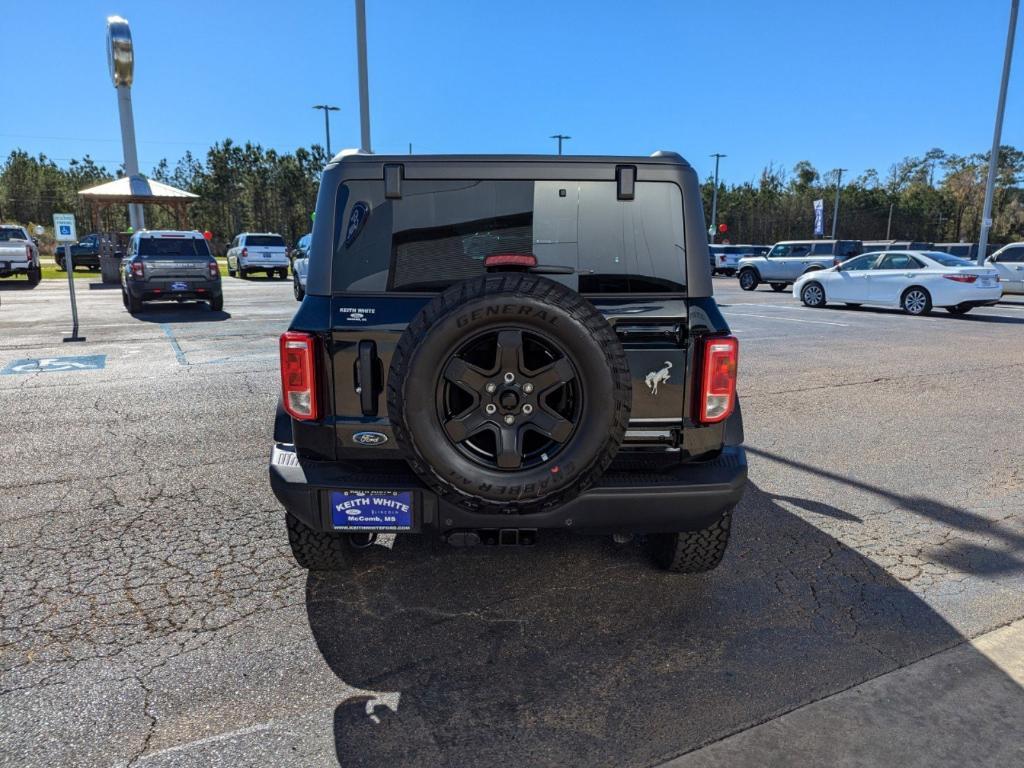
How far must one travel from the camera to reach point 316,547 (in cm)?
341

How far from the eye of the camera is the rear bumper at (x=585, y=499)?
2836 millimetres

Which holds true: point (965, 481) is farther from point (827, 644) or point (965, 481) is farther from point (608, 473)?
point (608, 473)

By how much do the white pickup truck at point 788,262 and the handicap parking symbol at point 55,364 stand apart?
75.8 ft

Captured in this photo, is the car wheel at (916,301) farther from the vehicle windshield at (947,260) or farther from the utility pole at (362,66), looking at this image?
the utility pole at (362,66)

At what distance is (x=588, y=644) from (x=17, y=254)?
26474 millimetres

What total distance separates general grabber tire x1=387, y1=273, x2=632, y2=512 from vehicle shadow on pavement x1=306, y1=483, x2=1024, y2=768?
697 millimetres

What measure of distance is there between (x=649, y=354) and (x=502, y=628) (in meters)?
1.35

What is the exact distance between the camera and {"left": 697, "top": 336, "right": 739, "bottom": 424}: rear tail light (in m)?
2.99

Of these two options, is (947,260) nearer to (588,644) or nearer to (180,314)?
(588,644)

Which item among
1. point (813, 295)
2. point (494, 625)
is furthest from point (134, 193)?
point (494, 625)

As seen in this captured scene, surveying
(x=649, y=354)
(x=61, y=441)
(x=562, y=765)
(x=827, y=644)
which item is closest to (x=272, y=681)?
(x=562, y=765)

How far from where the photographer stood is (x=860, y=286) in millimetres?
17547

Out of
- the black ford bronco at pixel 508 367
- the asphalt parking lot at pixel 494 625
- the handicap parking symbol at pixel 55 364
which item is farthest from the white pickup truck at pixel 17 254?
the black ford bronco at pixel 508 367

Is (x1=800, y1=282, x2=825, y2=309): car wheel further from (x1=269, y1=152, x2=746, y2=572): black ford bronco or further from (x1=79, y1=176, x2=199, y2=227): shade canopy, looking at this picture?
(x1=79, y1=176, x2=199, y2=227): shade canopy
